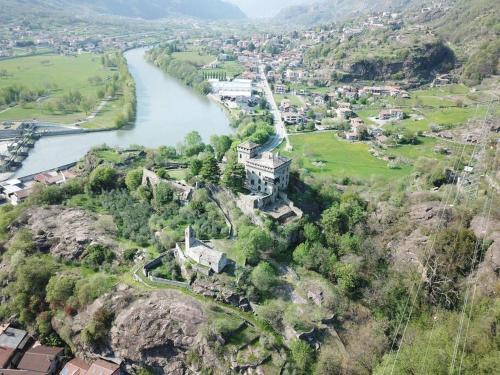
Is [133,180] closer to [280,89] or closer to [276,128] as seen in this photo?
[276,128]

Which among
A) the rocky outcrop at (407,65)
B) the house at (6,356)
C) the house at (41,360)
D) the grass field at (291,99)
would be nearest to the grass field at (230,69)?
the grass field at (291,99)

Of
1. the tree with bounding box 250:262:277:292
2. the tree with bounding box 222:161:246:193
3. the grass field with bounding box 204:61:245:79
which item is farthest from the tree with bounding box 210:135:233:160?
the grass field with bounding box 204:61:245:79

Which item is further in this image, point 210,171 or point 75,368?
→ point 210,171

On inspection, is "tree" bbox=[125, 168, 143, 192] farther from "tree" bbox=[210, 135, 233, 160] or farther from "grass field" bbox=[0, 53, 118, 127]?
"grass field" bbox=[0, 53, 118, 127]

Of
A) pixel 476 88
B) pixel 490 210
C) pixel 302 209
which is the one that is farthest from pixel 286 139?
pixel 476 88


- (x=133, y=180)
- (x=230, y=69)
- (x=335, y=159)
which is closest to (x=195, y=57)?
(x=230, y=69)
